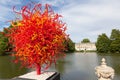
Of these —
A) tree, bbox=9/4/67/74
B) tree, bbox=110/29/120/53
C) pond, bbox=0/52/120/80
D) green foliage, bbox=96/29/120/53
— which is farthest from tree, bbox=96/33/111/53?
tree, bbox=9/4/67/74

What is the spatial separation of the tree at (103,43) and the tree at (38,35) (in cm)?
3305

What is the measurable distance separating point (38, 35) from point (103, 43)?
34.7m

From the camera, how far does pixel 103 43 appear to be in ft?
137

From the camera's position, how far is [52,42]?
29.5ft

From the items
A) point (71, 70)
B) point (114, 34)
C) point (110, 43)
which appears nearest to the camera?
point (71, 70)

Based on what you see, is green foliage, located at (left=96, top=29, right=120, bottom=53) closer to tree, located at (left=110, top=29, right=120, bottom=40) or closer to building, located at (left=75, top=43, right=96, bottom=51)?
tree, located at (left=110, top=29, right=120, bottom=40)

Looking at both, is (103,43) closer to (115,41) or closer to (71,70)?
(115,41)

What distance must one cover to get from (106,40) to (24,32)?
35374 mm

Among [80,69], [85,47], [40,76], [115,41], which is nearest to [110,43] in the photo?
[115,41]

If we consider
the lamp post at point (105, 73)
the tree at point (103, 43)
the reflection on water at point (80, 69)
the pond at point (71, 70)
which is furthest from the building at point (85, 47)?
the lamp post at point (105, 73)

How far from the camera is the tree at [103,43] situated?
41000 mm

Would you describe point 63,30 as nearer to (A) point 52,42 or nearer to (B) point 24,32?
(A) point 52,42

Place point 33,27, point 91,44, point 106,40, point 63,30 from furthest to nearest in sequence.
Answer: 1. point 91,44
2. point 106,40
3. point 63,30
4. point 33,27

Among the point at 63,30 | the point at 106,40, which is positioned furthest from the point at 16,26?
the point at 106,40
